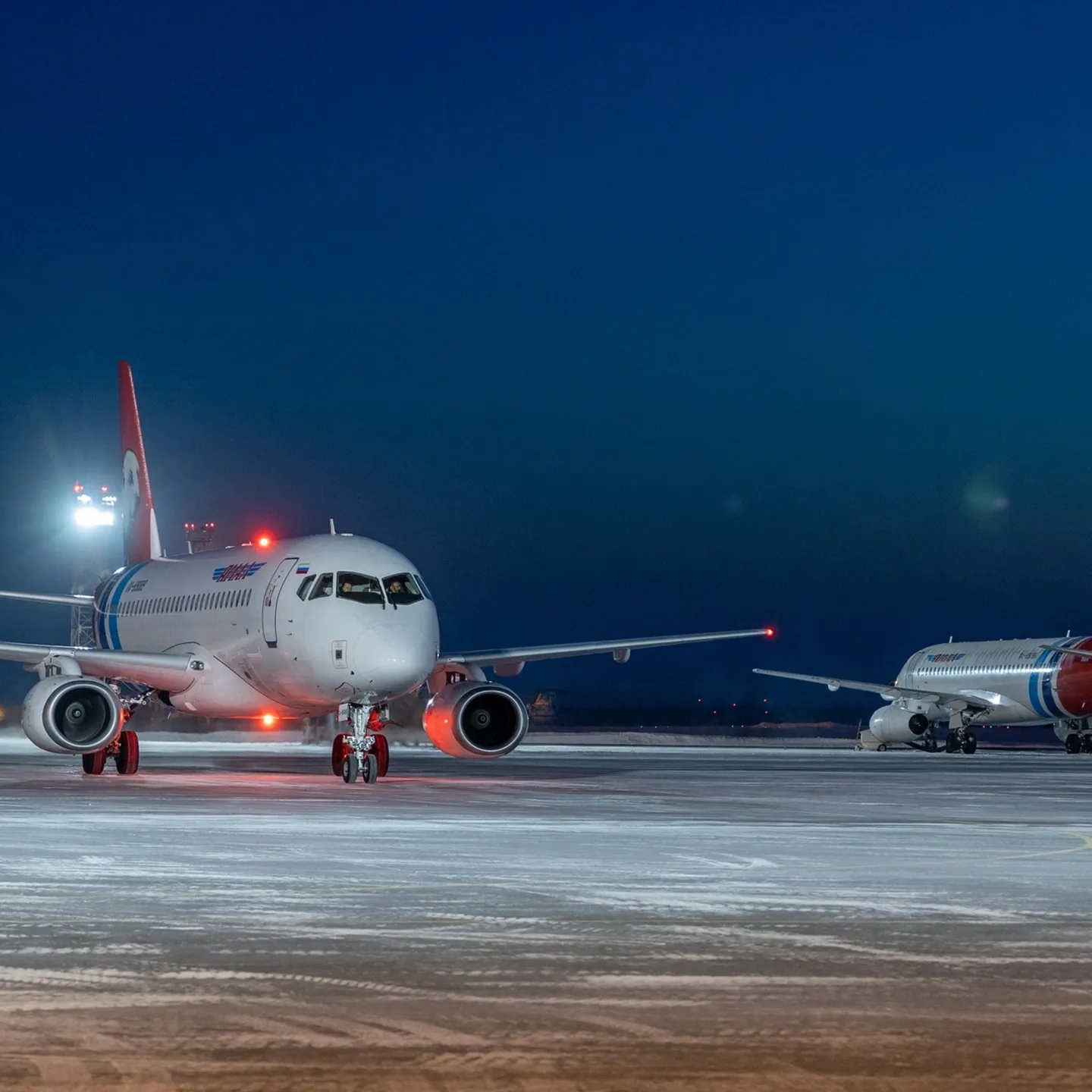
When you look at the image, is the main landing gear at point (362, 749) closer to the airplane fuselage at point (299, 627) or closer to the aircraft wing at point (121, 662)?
the airplane fuselage at point (299, 627)

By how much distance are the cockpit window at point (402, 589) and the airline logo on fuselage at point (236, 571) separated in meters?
2.94

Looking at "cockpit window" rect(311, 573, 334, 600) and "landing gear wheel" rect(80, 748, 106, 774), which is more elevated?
"cockpit window" rect(311, 573, 334, 600)

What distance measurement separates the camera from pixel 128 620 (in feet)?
110

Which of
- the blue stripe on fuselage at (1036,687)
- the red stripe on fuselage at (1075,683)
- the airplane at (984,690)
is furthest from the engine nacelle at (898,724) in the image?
the red stripe on fuselage at (1075,683)

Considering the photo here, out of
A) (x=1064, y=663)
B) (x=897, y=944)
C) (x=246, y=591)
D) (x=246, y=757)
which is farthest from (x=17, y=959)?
(x=1064, y=663)

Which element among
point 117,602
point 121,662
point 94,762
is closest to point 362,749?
point 121,662

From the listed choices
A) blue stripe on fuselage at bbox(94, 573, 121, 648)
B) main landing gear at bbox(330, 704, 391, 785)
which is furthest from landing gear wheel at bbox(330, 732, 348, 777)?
blue stripe on fuselage at bbox(94, 573, 121, 648)

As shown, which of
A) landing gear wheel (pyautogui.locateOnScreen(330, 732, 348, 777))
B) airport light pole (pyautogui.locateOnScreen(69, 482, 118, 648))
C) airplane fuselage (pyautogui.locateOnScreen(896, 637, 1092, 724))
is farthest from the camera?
airport light pole (pyautogui.locateOnScreen(69, 482, 118, 648))

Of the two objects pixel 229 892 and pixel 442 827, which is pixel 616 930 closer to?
pixel 229 892

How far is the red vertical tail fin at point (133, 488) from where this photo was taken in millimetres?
Answer: 36875

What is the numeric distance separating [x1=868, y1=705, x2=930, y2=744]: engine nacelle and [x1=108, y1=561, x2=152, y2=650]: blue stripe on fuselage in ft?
99.6

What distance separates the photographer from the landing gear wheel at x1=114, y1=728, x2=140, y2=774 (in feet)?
94.2

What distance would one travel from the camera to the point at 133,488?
38.3 meters

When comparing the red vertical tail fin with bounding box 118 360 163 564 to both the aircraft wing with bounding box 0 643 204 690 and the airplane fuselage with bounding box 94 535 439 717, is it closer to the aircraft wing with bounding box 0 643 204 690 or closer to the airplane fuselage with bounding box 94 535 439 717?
the airplane fuselage with bounding box 94 535 439 717
